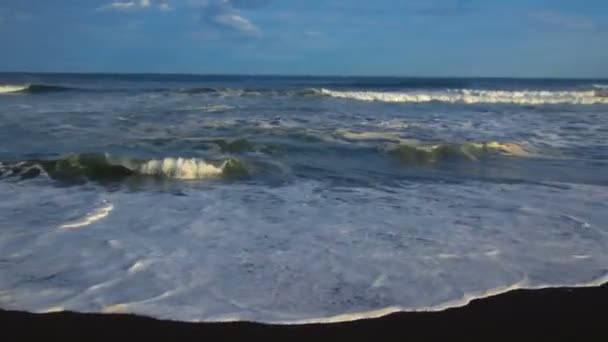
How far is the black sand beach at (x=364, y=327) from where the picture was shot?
155 inches

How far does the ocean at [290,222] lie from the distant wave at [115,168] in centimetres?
3

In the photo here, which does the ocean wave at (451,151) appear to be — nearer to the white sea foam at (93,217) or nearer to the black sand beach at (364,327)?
the white sea foam at (93,217)

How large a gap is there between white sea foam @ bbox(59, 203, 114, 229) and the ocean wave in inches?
222

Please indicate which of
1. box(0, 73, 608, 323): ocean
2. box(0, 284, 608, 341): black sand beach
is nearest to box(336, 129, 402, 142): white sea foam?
box(0, 73, 608, 323): ocean

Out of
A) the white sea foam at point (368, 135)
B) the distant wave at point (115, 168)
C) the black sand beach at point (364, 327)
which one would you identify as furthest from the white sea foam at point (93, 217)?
the white sea foam at point (368, 135)

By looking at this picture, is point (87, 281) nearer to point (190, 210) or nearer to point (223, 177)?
point (190, 210)

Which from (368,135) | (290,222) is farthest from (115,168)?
(368,135)

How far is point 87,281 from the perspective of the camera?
484 cm

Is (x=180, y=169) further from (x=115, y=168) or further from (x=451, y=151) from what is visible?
(x=451, y=151)

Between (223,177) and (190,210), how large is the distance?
2390mm

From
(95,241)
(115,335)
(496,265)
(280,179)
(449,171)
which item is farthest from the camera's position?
(449,171)

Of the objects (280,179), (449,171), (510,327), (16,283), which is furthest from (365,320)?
(449,171)

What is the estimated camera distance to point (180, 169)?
9.81 meters

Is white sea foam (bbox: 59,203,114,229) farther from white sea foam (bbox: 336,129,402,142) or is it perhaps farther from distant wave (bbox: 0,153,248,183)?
white sea foam (bbox: 336,129,402,142)
